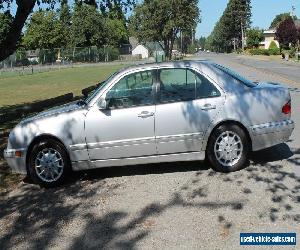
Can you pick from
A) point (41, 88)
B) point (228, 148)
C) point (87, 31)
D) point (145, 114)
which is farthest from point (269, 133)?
point (87, 31)

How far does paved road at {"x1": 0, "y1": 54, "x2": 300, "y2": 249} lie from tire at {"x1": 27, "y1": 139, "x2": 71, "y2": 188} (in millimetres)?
157

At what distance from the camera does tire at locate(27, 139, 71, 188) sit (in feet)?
23.6

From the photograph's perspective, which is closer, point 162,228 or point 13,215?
point 162,228

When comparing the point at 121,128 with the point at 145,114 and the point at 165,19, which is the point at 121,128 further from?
the point at 165,19

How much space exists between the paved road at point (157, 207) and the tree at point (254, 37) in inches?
4382

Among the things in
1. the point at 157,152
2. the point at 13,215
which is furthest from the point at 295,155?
the point at 13,215

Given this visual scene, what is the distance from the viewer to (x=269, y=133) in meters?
7.23

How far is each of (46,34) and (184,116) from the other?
9133cm

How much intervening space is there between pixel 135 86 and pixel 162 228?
2.55 metres

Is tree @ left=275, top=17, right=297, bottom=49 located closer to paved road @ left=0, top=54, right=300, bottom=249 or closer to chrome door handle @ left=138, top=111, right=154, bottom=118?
paved road @ left=0, top=54, right=300, bottom=249

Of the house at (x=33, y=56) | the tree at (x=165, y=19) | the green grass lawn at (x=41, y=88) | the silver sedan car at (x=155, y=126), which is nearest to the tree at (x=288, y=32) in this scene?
the tree at (x=165, y=19)

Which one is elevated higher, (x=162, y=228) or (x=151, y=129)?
(x=151, y=129)

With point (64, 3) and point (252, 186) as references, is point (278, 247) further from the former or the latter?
point (64, 3)

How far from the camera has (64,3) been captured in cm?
1647
